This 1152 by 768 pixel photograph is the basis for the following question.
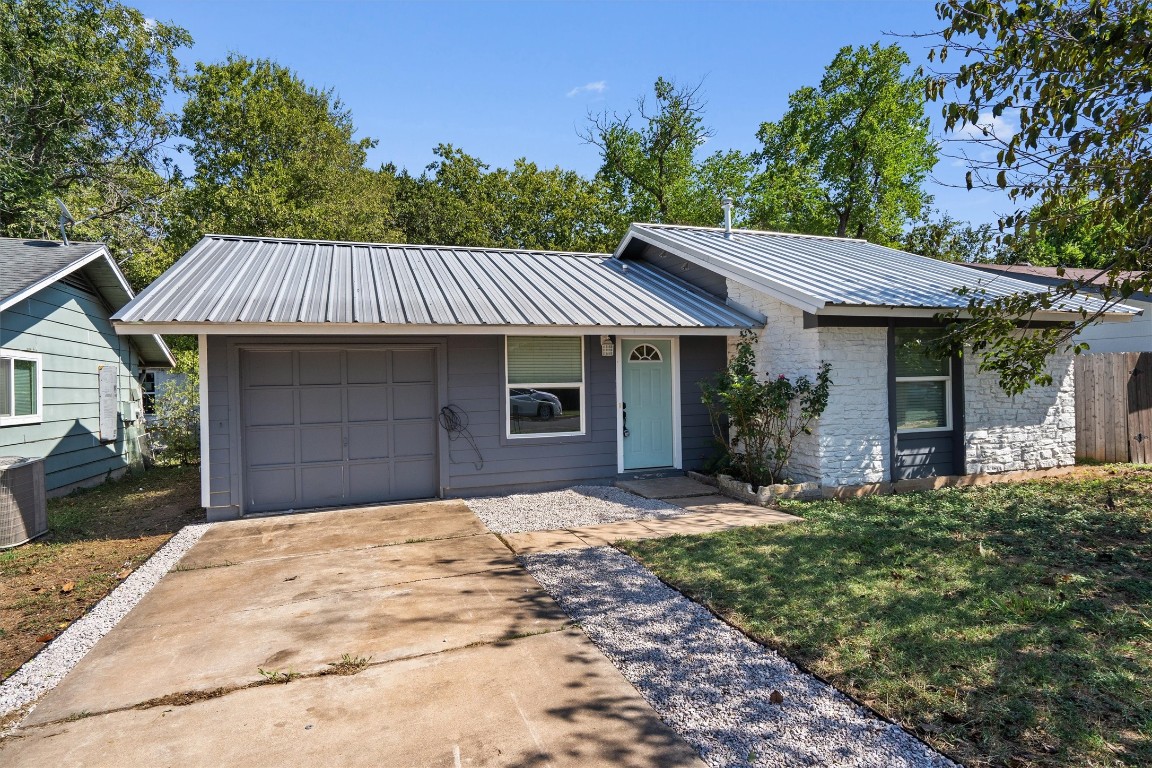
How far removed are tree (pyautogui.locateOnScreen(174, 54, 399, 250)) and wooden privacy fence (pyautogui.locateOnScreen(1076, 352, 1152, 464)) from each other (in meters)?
20.5

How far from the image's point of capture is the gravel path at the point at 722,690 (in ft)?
8.71

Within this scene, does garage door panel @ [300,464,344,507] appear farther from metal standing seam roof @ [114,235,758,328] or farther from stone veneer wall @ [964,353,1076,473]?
stone veneer wall @ [964,353,1076,473]

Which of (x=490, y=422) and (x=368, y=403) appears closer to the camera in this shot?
(x=368, y=403)

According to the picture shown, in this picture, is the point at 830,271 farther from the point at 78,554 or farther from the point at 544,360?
the point at 78,554

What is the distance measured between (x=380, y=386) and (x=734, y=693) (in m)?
6.07

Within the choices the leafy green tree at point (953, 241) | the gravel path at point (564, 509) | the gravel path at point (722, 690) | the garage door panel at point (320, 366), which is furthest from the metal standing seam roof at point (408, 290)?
the leafy green tree at point (953, 241)

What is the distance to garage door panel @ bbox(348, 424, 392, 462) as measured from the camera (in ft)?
25.7

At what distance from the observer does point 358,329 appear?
6.93m

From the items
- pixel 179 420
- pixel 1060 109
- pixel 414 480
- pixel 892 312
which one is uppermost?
pixel 1060 109

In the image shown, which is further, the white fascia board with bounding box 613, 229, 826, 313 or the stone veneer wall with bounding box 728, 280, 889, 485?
the stone veneer wall with bounding box 728, 280, 889, 485

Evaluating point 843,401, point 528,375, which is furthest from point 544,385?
point 843,401

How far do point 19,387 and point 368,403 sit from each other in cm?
531

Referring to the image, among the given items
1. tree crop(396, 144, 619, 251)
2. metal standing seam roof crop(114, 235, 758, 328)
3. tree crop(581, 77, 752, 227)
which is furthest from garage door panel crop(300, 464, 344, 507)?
Answer: tree crop(581, 77, 752, 227)

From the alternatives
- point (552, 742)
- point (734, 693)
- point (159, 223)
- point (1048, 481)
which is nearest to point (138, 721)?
point (552, 742)
